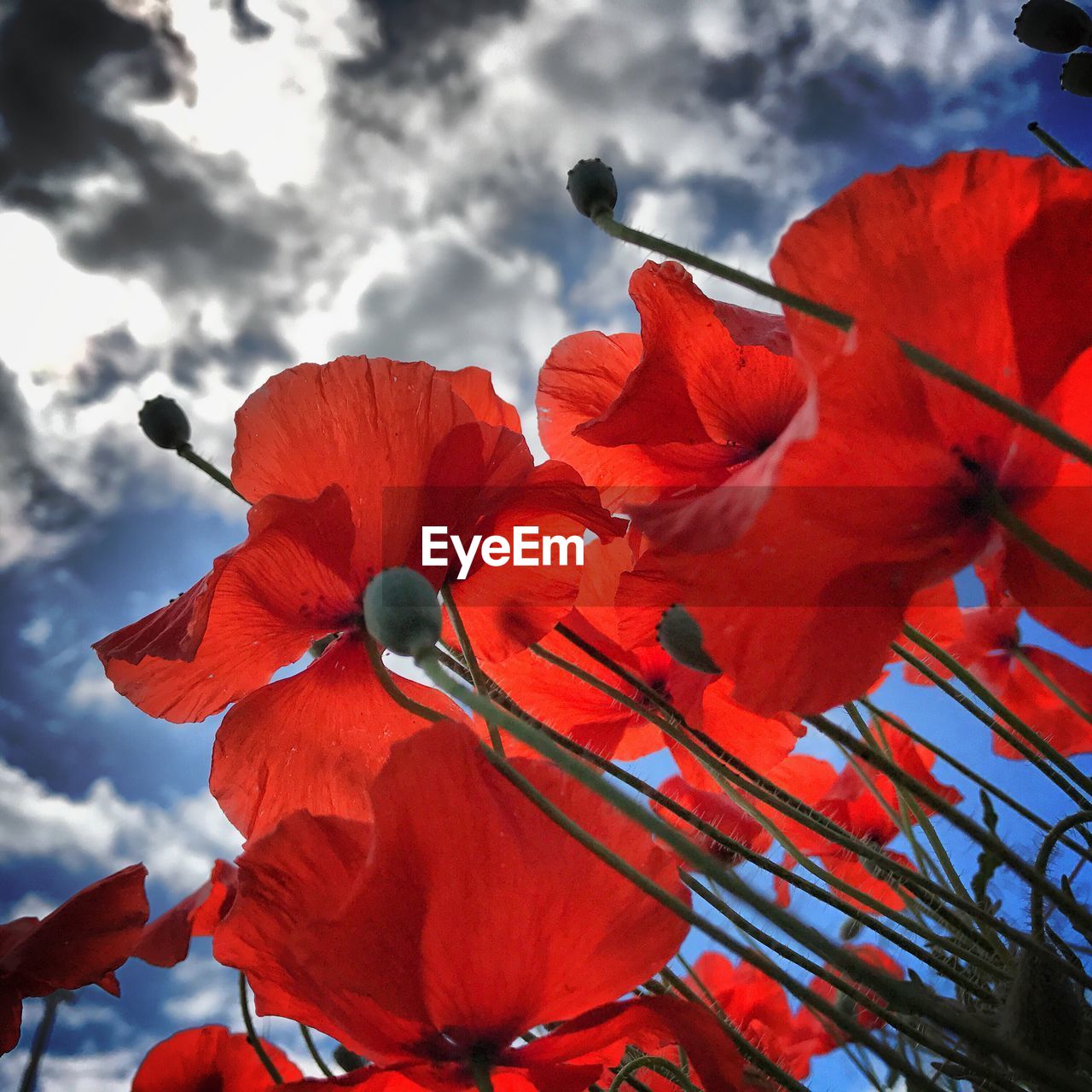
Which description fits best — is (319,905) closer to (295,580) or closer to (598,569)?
(295,580)

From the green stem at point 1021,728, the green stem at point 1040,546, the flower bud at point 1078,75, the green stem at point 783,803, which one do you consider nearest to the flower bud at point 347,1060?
the green stem at point 783,803

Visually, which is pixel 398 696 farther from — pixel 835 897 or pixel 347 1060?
pixel 347 1060

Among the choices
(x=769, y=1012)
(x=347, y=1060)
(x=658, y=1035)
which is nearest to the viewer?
A: (x=658, y=1035)

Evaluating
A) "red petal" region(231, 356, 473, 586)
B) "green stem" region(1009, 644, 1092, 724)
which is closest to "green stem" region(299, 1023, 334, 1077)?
"red petal" region(231, 356, 473, 586)

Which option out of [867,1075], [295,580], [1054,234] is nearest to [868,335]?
[1054,234]

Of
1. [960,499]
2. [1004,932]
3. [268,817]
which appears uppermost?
[960,499]

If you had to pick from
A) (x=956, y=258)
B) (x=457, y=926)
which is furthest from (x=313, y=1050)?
(x=956, y=258)
